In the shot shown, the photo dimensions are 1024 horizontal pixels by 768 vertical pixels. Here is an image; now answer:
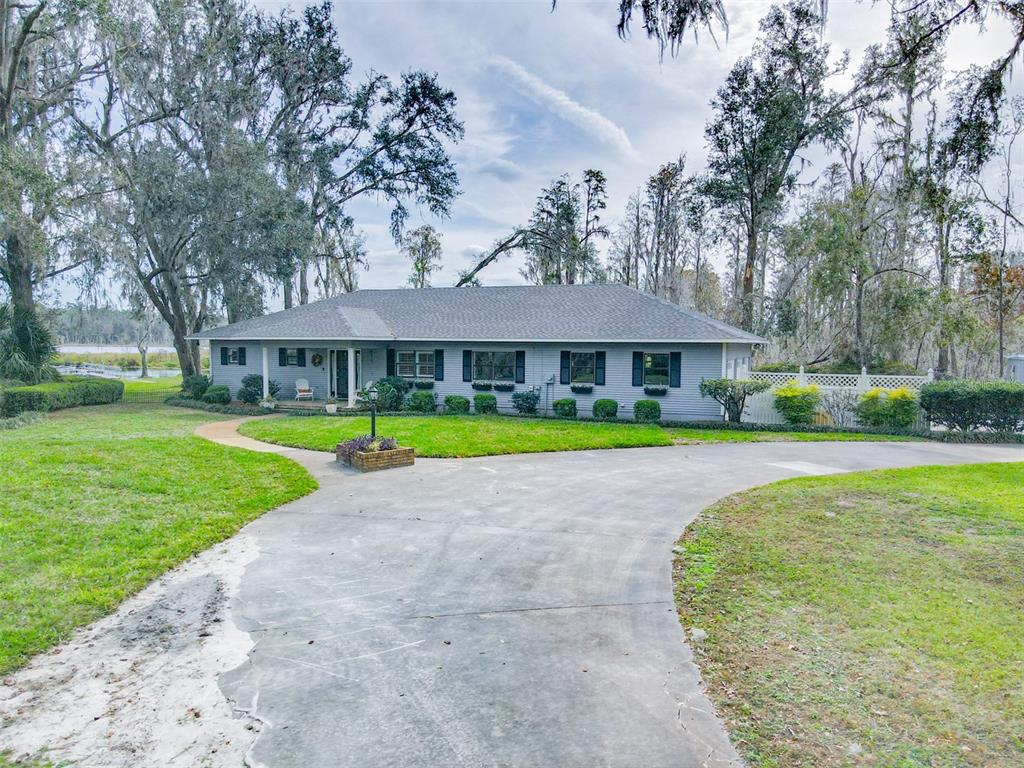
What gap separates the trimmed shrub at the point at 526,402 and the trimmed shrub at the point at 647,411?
10.7ft

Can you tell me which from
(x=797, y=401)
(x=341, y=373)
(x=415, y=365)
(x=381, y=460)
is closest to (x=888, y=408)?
(x=797, y=401)

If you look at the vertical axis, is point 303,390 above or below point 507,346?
below

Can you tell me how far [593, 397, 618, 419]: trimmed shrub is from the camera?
1758 centimetres

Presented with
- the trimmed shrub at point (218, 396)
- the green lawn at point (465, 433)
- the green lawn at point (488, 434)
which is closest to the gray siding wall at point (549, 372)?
the trimmed shrub at point (218, 396)

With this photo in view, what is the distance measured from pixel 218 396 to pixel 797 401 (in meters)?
19.1

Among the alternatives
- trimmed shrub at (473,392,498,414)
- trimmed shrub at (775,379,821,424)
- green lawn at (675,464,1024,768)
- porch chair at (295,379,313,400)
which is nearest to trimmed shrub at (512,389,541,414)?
trimmed shrub at (473,392,498,414)

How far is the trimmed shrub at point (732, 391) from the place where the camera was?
16.3 metres

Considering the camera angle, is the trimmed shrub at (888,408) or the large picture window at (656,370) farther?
the large picture window at (656,370)

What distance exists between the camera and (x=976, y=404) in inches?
579

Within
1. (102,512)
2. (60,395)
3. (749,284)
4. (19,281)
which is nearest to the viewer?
(102,512)

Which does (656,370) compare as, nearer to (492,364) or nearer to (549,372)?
(549,372)

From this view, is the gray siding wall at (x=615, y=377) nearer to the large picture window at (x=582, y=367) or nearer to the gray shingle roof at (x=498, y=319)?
the large picture window at (x=582, y=367)

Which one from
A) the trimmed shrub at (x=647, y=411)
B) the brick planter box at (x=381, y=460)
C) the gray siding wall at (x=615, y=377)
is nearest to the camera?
the brick planter box at (x=381, y=460)

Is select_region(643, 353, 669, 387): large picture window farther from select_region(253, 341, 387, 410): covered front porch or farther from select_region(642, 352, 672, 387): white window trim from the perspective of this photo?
select_region(253, 341, 387, 410): covered front porch
